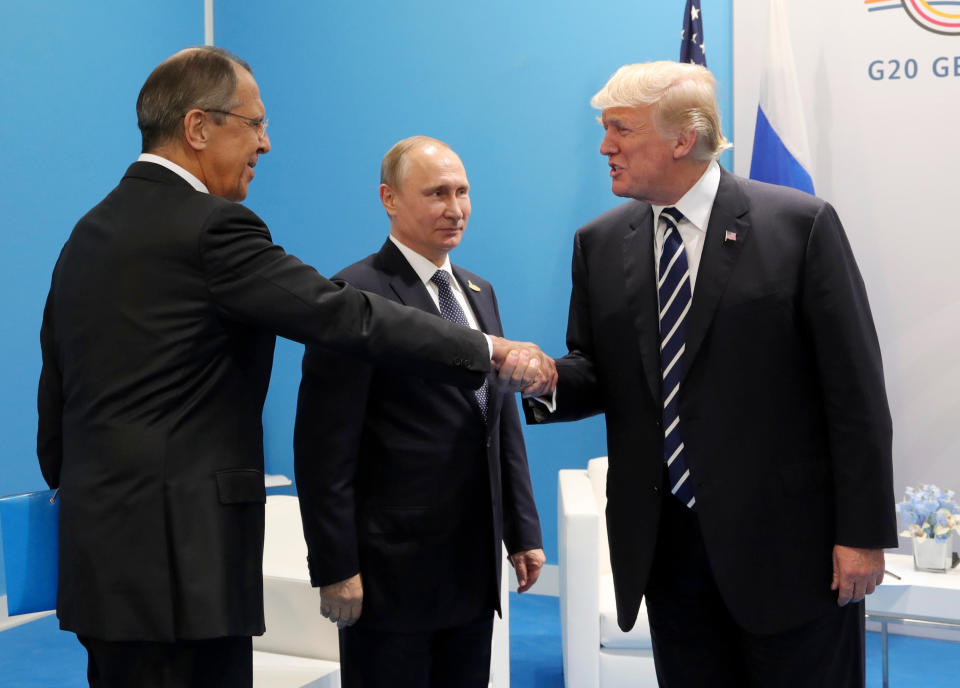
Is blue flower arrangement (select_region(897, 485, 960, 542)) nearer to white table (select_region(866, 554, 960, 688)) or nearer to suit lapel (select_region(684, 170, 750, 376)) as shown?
white table (select_region(866, 554, 960, 688))

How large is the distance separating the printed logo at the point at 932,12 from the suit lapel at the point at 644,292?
9.92 feet

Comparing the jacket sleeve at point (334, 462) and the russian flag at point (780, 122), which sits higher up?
the russian flag at point (780, 122)

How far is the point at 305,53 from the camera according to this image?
19.6ft

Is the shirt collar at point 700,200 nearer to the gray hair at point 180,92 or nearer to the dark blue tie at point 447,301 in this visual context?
the dark blue tie at point 447,301

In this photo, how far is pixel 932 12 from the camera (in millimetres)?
4438

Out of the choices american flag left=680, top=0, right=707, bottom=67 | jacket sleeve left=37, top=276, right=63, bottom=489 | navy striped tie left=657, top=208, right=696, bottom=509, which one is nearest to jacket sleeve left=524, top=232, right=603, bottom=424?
navy striped tie left=657, top=208, right=696, bottom=509

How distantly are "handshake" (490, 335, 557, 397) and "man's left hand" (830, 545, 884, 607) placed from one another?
70 cm

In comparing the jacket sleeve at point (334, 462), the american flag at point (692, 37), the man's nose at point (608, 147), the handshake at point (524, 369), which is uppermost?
the american flag at point (692, 37)

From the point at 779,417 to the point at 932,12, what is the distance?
11.0ft

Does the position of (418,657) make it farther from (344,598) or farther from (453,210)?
(453,210)

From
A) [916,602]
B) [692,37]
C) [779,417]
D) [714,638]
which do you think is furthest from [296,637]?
[692,37]

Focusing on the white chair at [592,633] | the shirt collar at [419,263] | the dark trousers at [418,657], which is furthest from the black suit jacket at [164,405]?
the white chair at [592,633]

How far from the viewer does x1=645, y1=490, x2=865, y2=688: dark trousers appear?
1.89 m

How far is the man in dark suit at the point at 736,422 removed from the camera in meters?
1.86
